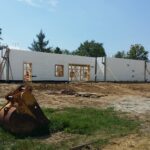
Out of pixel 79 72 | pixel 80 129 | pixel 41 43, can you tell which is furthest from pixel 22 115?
pixel 41 43

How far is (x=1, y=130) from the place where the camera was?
10188mm

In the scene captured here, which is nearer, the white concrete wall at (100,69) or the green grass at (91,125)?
the green grass at (91,125)

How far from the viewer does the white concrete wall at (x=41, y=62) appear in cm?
4154

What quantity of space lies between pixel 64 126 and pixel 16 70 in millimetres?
31012

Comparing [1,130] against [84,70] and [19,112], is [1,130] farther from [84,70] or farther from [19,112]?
[84,70]

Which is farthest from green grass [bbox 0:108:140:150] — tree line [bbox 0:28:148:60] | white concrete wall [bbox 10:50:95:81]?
tree line [bbox 0:28:148:60]

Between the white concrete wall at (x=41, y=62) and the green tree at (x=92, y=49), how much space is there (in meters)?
43.8

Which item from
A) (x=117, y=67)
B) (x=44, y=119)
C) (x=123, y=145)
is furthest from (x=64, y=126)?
(x=117, y=67)

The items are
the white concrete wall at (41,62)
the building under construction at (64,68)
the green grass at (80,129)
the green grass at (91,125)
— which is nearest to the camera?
the green grass at (80,129)

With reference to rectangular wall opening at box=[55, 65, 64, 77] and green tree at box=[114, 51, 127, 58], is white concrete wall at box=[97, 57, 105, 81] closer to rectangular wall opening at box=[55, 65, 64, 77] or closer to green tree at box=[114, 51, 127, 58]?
rectangular wall opening at box=[55, 65, 64, 77]

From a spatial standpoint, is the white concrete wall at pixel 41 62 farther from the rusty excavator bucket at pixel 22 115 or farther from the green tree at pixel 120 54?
the green tree at pixel 120 54

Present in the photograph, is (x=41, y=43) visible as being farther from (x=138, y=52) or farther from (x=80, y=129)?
(x=80, y=129)

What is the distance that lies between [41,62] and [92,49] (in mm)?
51675

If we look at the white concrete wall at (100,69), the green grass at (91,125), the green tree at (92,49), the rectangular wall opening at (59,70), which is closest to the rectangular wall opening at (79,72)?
the rectangular wall opening at (59,70)
